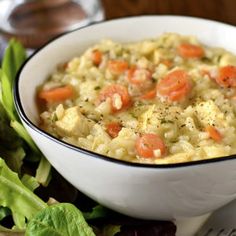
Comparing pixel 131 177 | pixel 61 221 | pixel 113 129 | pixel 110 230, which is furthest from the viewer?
pixel 110 230

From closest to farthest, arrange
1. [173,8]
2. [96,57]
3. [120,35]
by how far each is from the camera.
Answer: [96,57], [120,35], [173,8]

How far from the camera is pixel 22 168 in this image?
284 centimetres

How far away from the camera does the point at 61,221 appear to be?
232 centimetres

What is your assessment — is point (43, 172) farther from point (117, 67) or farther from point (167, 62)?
point (167, 62)

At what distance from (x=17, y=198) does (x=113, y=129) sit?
50 centimetres

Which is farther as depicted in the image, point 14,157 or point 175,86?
point 14,157

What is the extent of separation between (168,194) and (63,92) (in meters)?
0.75

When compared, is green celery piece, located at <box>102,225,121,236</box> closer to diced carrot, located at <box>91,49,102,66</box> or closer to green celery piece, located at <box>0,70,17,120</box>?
green celery piece, located at <box>0,70,17,120</box>

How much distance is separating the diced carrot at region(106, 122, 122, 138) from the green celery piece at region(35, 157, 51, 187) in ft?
1.43

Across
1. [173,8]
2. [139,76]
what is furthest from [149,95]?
[173,8]

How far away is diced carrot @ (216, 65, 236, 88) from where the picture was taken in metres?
2.67

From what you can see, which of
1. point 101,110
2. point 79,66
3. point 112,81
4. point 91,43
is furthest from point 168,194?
point 91,43

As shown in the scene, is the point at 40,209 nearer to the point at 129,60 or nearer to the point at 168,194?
the point at 168,194

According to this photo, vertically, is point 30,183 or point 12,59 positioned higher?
point 12,59
